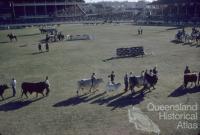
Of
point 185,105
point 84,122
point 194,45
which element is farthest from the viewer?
point 194,45

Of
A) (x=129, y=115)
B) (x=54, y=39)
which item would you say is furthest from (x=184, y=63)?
(x=54, y=39)

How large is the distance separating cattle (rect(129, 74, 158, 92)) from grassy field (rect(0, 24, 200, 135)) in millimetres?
558

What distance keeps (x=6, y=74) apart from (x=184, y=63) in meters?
15.9

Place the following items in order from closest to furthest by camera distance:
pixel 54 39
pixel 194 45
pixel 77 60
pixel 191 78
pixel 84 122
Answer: pixel 84 122, pixel 191 78, pixel 77 60, pixel 194 45, pixel 54 39

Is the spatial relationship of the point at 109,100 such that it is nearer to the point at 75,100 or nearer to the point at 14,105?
the point at 75,100

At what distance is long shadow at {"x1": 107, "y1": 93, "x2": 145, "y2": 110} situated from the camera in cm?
1735

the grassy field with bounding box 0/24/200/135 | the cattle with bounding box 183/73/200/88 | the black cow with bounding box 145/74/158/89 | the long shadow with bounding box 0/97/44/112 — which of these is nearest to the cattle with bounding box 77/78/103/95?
the grassy field with bounding box 0/24/200/135

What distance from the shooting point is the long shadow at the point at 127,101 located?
683 inches

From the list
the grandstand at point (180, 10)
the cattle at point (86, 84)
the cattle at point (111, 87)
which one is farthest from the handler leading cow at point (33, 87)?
the grandstand at point (180, 10)

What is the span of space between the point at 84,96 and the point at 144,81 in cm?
416

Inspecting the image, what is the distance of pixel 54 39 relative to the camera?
146 ft

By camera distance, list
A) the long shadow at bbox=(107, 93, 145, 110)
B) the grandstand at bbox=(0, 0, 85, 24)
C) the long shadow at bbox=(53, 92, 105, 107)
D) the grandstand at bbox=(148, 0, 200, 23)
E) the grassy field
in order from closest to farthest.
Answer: the grassy field
the long shadow at bbox=(107, 93, 145, 110)
the long shadow at bbox=(53, 92, 105, 107)
the grandstand at bbox=(148, 0, 200, 23)
the grandstand at bbox=(0, 0, 85, 24)

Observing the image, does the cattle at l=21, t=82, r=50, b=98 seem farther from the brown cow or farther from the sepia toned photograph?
the brown cow

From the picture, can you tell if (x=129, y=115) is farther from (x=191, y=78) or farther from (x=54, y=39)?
(x=54, y=39)
